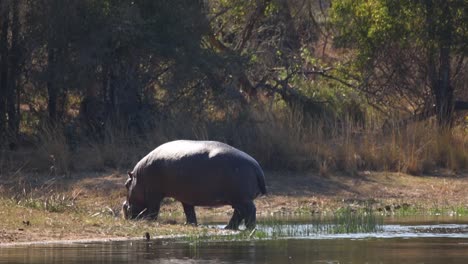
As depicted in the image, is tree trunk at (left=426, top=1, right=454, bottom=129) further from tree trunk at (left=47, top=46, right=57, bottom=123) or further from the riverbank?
tree trunk at (left=47, top=46, right=57, bottom=123)

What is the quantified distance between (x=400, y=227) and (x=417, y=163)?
679 cm

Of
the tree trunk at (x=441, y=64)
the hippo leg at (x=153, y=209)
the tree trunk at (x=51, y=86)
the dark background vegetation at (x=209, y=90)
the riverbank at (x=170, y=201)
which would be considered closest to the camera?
the riverbank at (x=170, y=201)

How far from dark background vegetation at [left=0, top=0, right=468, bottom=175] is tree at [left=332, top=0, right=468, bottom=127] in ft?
0.09

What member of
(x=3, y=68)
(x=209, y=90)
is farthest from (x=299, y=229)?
(x=3, y=68)

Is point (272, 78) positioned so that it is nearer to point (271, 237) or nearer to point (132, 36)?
point (132, 36)

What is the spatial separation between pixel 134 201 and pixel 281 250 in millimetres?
3864

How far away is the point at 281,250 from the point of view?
37.8 ft

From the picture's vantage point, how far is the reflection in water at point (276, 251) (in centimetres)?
1061

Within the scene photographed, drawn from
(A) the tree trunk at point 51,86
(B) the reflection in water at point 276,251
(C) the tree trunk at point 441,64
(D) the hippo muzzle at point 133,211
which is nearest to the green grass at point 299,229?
(B) the reflection in water at point 276,251

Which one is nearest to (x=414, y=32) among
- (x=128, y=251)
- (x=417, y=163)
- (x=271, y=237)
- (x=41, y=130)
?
(x=417, y=163)

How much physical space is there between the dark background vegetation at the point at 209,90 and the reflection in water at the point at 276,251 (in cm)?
752

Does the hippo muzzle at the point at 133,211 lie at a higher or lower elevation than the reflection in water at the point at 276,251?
higher

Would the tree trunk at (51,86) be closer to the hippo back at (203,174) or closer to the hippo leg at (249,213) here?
the hippo back at (203,174)

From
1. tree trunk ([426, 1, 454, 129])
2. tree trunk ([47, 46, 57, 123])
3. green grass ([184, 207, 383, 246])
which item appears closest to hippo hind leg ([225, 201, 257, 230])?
green grass ([184, 207, 383, 246])
